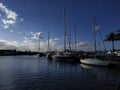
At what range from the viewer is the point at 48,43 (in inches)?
5217

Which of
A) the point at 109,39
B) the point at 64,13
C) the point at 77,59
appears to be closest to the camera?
the point at 77,59

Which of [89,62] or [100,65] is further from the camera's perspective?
[89,62]

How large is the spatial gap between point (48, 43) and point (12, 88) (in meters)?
111

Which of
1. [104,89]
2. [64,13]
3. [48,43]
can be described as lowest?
[104,89]

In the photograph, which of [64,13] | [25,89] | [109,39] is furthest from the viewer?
[109,39]

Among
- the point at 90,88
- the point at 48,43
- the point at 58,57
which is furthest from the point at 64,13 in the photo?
the point at 90,88

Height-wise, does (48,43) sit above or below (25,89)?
above

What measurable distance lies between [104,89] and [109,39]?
8376 centimetres

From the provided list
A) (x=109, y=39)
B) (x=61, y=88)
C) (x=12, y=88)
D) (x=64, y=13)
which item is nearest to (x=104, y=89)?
(x=61, y=88)

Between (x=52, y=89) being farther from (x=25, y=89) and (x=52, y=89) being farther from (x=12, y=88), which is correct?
(x=12, y=88)

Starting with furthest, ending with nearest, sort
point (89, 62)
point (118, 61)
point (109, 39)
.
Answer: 1. point (109, 39)
2. point (89, 62)
3. point (118, 61)

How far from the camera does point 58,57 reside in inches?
3228

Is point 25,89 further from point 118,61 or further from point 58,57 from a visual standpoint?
point 58,57

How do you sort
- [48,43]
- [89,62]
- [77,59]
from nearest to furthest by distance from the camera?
[89,62] → [77,59] → [48,43]
